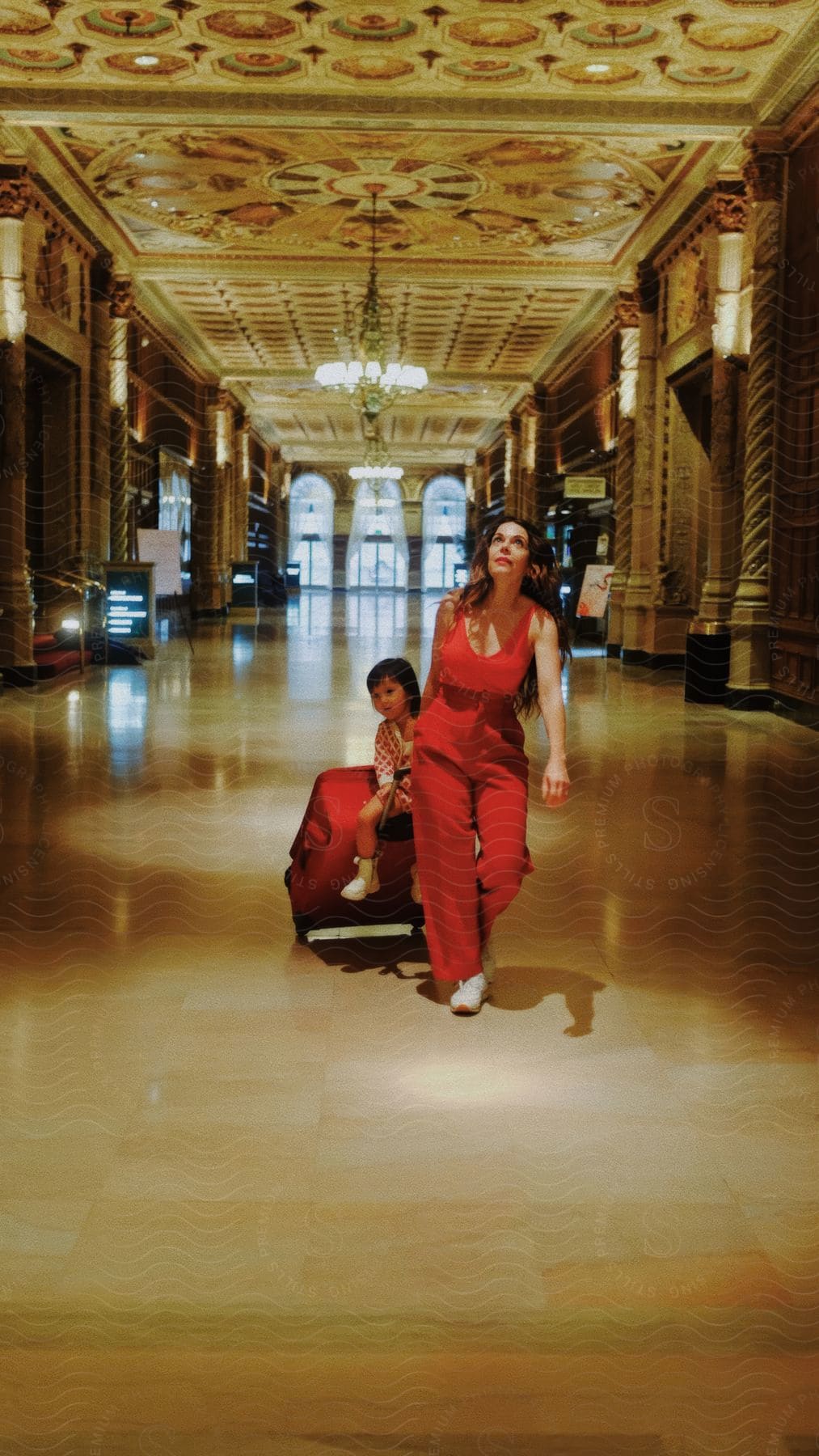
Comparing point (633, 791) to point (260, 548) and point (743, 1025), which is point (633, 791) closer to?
point (743, 1025)

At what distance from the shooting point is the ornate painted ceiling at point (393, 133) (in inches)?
413

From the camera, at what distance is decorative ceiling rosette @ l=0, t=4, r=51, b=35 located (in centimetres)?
1042

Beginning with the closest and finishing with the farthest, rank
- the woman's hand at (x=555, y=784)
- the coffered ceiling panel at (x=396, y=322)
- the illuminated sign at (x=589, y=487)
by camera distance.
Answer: the woman's hand at (x=555, y=784) → the coffered ceiling panel at (x=396, y=322) → the illuminated sign at (x=589, y=487)

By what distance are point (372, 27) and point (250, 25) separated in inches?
33.5

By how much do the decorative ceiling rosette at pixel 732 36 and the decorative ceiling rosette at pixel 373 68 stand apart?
2.12 metres

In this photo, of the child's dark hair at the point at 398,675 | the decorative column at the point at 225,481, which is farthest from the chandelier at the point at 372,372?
the child's dark hair at the point at 398,675

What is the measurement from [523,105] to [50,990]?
30.8 feet

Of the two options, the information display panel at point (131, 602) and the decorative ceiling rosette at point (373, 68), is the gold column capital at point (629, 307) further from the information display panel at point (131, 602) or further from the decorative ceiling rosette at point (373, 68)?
the decorative ceiling rosette at point (373, 68)

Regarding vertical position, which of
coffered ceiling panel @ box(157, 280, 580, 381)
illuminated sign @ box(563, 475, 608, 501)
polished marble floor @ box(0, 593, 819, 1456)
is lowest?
polished marble floor @ box(0, 593, 819, 1456)

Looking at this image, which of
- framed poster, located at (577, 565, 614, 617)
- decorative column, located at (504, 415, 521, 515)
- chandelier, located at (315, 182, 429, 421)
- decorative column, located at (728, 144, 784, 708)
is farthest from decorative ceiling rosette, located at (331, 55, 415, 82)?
decorative column, located at (504, 415, 521, 515)

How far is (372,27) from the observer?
10.5 m

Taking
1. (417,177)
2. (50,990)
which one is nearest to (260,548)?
(417,177)

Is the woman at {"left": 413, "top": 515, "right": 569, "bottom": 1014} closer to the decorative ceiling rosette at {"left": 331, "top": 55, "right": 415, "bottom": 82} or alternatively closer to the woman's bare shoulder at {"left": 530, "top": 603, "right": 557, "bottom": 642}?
the woman's bare shoulder at {"left": 530, "top": 603, "right": 557, "bottom": 642}

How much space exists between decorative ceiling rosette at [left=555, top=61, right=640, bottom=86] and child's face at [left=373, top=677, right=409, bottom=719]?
8.08m
